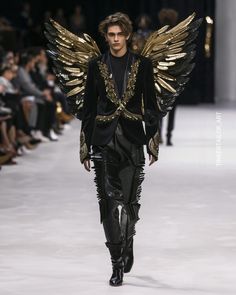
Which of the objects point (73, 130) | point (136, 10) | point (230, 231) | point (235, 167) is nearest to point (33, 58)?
point (73, 130)

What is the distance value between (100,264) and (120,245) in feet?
1.82

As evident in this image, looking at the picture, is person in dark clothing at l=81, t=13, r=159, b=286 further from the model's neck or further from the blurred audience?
the blurred audience

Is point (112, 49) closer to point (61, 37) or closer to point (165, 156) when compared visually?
point (61, 37)

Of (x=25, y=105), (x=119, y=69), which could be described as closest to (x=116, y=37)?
(x=119, y=69)

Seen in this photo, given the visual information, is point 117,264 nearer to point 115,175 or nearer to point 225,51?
point 115,175

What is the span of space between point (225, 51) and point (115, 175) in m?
17.1

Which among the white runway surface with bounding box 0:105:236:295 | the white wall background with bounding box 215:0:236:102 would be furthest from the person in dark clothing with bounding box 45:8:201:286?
the white wall background with bounding box 215:0:236:102

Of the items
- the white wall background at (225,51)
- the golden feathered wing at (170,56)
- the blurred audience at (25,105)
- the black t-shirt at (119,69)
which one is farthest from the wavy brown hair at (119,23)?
the white wall background at (225,51)

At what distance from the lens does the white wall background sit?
72.9 feet

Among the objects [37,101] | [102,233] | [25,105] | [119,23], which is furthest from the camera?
[37,101]

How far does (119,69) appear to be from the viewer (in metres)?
5.55

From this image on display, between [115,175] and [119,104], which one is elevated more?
[119,104]

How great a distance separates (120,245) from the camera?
5.56 meters

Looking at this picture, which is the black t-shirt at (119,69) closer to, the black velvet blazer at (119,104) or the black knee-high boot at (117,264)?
the black velvet blazer at (119,104)
